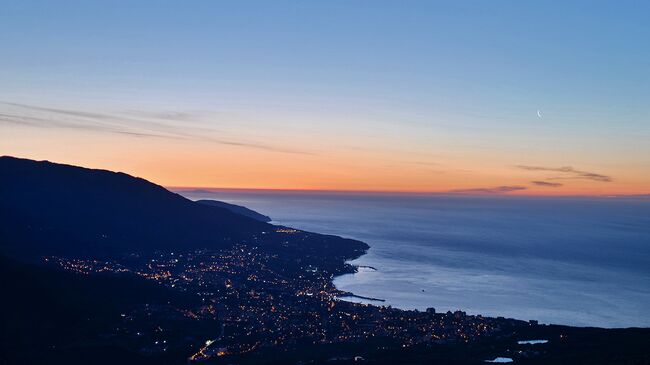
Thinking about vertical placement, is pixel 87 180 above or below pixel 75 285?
above

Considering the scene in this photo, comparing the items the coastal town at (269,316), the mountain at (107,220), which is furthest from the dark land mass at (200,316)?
the mountain at (107,220)

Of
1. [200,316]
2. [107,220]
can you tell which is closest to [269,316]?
[200,316]

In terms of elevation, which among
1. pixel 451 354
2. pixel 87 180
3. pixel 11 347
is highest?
pixel 87 180

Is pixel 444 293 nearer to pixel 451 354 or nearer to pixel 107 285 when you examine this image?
pixel 451 354

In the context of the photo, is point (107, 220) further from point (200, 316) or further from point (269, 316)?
point (269, 316)

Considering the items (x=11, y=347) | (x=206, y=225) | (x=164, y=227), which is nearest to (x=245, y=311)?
(x=11, y=347)

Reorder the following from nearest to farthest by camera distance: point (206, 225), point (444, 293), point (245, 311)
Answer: point (245, 311), point (444, 293), point (206, 225)
